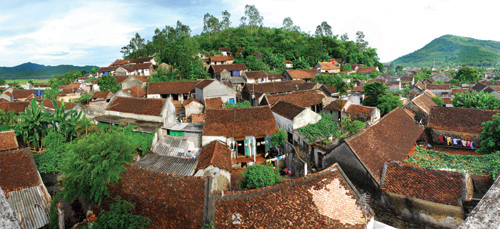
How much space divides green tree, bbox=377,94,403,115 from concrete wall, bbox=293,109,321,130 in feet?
40.6

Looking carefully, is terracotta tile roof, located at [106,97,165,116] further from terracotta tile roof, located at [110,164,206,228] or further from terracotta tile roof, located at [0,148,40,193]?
terracotta tile roof, located at [110,164,206,228]

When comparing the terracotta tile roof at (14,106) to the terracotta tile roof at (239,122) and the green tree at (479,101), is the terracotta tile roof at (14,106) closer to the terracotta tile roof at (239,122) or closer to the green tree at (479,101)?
the terracotta tile roof at (239,122)

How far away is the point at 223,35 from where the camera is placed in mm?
83812

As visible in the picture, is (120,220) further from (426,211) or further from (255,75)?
(255,75)

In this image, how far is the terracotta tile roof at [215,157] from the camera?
57.4 feet

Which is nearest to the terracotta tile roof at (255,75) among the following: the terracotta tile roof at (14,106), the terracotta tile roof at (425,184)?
the terracotta tile roof at (14,106)

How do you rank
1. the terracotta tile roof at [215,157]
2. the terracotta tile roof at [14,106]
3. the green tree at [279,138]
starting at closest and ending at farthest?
the terracotta tile roof at [215,157] → the green tree at [279,138] → the terracotta tile roof at [14,106]

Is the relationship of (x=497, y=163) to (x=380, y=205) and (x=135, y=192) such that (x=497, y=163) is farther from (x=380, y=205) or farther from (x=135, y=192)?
(x=135, y=192)

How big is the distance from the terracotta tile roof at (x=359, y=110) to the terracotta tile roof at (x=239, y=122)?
9.88 meters

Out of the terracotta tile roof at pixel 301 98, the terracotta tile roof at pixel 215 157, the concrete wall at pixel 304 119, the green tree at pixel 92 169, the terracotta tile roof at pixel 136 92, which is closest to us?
the green tree at pixel 92 169

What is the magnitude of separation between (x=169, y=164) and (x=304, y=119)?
1197 cm

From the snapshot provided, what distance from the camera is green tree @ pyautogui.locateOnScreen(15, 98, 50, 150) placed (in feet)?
67.7

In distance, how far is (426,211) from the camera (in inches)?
501

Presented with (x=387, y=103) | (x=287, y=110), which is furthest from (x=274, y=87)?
(x=287, y=110)
